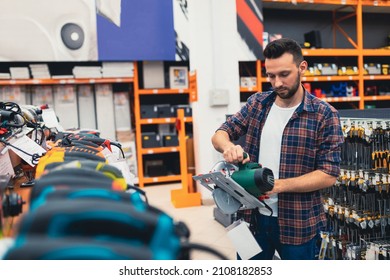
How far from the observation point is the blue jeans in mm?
1484

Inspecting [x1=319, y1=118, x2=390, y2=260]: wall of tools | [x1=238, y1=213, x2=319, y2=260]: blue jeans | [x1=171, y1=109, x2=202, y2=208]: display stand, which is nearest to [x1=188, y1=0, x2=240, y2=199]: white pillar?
[x1=171, y1=109, x2=202, y2=208]: display stand

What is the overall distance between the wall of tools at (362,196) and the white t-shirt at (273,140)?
1190 millimetres

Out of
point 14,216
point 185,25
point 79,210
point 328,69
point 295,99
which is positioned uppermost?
point 185,25

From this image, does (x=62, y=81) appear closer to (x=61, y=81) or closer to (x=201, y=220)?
(x=61, y=81)

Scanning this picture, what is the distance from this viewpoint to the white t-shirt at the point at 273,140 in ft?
4.99

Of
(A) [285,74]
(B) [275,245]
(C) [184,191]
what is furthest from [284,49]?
(C) [184,191]

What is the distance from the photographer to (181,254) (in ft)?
1.91

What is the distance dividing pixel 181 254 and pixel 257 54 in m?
4.43

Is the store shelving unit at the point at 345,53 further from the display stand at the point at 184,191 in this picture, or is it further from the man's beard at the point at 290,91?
the man's beard at the point at 290,91

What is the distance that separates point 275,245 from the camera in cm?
156

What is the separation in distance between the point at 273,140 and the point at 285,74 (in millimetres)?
272

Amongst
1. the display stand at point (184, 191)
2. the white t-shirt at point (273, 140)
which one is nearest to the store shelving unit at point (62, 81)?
the display stand at point (184, 191)
